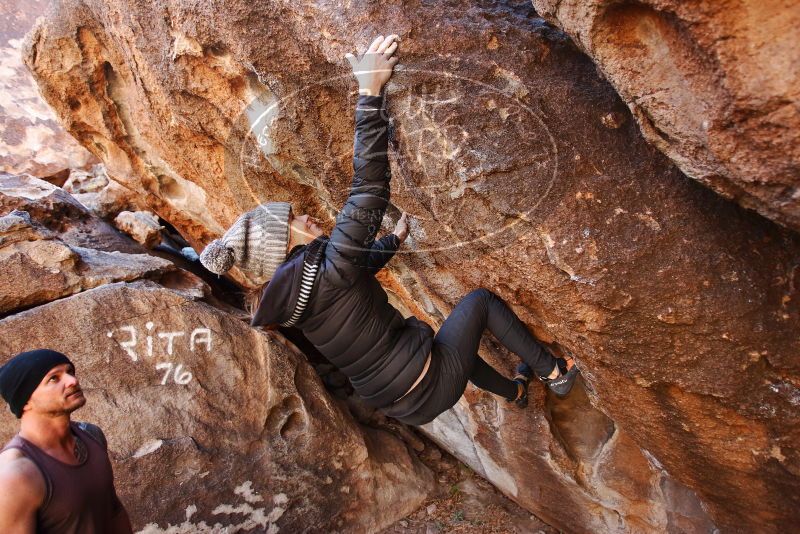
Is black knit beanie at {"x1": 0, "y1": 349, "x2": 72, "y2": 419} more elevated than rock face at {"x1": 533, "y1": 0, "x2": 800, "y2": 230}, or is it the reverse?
rock face at {"x1": 533, "y1": 0, "x2": 800, "y2": 230}

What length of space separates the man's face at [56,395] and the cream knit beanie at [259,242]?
69cm

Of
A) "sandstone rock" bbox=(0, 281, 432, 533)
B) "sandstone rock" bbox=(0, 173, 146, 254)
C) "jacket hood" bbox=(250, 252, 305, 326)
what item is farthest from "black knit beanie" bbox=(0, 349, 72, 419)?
"sandstone rock" bbox=(0, 173, 146, 254)

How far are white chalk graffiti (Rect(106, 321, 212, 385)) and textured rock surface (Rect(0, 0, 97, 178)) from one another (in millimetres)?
5985

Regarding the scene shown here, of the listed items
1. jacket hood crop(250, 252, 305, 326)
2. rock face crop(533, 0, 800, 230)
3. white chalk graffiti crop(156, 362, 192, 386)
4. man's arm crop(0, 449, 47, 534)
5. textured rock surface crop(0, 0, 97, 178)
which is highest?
rock face crop(533, 0, 800, 230)

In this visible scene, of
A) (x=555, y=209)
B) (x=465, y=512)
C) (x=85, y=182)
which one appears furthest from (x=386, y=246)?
(x=85, y=182)

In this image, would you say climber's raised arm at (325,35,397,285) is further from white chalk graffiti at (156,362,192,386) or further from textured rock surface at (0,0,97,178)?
textured rock surface at (0,0,97,178)

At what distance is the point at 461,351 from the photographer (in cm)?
282

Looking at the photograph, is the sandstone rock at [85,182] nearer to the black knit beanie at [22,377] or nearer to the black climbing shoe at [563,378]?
the black knit beanie at [22,377]

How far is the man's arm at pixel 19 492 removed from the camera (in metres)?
1.79

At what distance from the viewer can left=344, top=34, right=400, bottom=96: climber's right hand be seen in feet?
7.65

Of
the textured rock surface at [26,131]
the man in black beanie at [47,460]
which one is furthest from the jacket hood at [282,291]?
the textured rock surface at [26,131]

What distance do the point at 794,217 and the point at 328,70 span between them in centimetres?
201

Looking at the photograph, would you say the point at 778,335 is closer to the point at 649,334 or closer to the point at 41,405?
the point at 649,334

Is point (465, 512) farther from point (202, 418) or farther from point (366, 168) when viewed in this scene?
point (366, 168)
